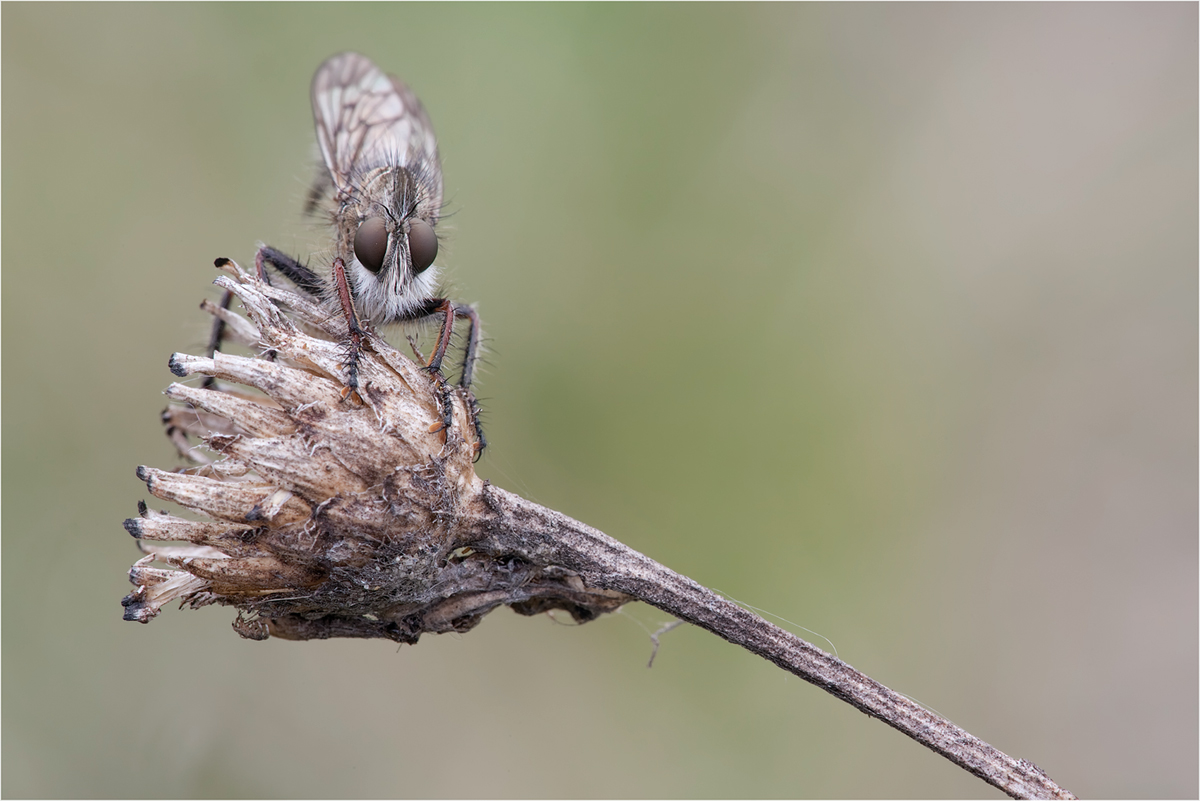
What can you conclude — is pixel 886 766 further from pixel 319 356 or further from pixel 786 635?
pixel 319 356

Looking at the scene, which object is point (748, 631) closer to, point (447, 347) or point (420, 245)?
point (447, 347)

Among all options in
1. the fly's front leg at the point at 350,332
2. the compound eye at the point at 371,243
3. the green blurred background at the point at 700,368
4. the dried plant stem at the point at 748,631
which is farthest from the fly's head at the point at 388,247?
the green blurred background at the point at 700,368

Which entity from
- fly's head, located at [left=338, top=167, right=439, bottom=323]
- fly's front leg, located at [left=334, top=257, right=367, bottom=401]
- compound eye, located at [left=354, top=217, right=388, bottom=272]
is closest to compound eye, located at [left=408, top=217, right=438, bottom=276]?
fly's head, located at [left=338, top=167, right=439, bottom=323]

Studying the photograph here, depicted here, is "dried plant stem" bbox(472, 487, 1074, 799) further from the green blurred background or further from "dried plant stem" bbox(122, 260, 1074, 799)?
the green blurred background

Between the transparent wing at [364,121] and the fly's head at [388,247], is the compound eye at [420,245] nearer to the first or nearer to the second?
the fly's head at [388,247]

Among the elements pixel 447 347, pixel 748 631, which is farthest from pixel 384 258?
pixel 748 631

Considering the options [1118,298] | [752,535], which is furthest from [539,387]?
[1118,298]
